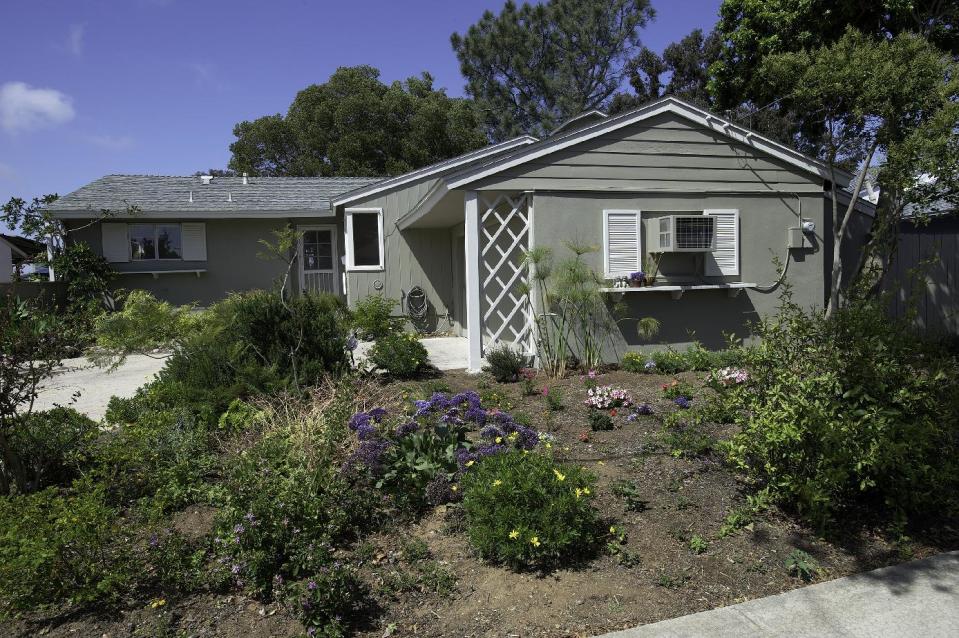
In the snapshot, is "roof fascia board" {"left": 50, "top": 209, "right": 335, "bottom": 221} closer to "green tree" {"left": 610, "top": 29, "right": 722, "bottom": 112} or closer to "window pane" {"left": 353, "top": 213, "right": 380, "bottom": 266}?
"window pane" {"left": 353, "top": 213, "right": 380, "bottom": 266}

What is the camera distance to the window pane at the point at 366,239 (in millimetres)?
13930

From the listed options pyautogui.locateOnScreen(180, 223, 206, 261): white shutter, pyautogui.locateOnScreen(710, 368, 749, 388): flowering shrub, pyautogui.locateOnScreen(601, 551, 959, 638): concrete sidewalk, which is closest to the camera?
pyautogui.locateOnScreen(601, 551, 959, 638): concrete sidewalk

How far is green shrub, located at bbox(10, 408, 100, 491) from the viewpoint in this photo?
14.8 ft

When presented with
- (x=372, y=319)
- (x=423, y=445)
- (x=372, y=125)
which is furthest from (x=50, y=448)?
(x=372, y=125)

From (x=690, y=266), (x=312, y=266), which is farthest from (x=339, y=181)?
(x=690, y=266)

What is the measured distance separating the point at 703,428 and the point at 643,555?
6.19 ft

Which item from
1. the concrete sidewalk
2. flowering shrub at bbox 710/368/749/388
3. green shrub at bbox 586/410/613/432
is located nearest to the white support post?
green shrub at bbox 586/410/613/432

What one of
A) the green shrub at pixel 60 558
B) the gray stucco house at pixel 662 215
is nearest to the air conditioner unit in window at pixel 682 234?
the gray stucco house at pixel 662 215

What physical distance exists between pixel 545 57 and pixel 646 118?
20003mm

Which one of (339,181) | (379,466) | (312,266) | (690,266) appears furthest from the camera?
(339,181)

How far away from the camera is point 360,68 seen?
28.7 metres

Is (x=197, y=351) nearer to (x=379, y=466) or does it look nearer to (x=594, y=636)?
(x=379, y=466)

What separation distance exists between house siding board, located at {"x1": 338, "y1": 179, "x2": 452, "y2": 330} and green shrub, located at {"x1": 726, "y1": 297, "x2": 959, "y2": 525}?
1032cm

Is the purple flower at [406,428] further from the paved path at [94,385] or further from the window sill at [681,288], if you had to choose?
the window sill at [681,288]
